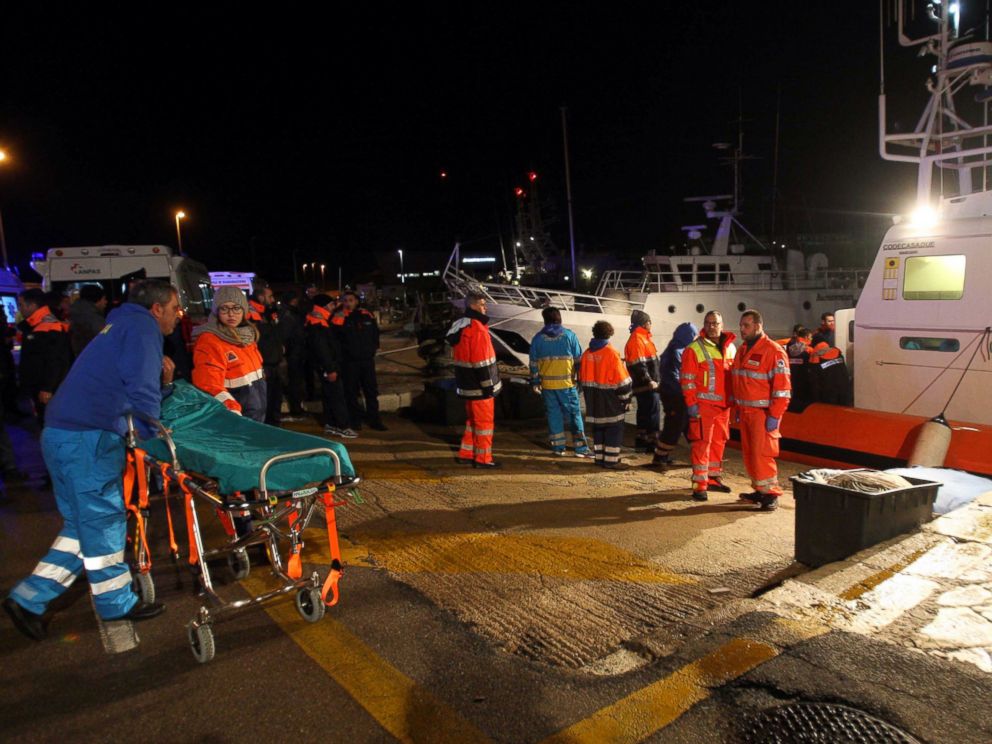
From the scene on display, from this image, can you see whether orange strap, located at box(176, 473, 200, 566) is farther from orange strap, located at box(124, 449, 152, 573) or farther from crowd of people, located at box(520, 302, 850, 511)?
crowd of people, located at box(520, 302, 850, 511)

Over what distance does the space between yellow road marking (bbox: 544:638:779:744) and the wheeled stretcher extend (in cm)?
149

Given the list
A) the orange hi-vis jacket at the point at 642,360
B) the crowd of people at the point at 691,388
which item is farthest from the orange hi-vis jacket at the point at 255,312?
the orange hi-vis jacket at the point at 642,360

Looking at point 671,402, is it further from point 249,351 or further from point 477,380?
point 249,351

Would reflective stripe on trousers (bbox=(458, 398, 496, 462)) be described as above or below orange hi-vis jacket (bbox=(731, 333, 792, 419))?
below

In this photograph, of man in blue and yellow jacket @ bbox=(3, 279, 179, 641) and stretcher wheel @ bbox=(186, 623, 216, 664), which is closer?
stretcher wheel @ bbox=(186, 623, 216, 664)

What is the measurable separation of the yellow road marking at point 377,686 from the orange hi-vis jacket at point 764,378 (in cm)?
425

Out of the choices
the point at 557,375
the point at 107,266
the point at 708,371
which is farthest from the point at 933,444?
the point at 107,266

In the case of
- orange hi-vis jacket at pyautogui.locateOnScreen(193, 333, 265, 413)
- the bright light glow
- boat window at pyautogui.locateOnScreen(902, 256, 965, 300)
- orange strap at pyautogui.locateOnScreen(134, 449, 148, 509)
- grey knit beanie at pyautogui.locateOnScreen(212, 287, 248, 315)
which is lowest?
orange strap at pyautogui.locateOnScreen(134, 449, 148, 509)

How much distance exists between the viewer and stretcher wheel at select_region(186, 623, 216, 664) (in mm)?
3137

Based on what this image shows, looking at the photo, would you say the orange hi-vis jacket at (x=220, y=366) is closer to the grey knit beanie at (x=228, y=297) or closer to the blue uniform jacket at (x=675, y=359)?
the grey knit beanie at (x=228, y=297)

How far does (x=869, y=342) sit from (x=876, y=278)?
30.8 inches

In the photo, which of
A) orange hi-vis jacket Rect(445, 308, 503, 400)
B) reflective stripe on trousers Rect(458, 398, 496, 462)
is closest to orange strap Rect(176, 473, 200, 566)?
reflective stripe on trousers Rect(458, 398, 496, 462)

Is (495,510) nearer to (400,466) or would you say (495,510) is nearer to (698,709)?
(400,466)

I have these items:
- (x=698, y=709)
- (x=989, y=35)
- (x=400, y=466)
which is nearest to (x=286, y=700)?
(x=698, y=709)
